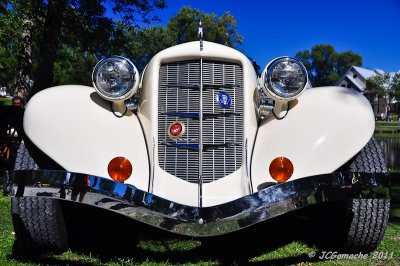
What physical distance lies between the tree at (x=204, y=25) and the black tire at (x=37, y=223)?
3477cm

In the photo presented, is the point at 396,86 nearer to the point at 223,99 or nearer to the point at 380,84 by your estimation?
the point at 380,84

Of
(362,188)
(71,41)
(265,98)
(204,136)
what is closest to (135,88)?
(204,136)

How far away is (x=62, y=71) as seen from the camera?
1625 inches

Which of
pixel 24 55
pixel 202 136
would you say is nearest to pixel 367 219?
pixel 202 136

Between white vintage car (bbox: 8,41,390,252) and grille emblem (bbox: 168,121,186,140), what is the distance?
0.04 feet

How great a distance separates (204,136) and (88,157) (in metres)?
0.84

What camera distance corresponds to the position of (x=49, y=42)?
10.3 m

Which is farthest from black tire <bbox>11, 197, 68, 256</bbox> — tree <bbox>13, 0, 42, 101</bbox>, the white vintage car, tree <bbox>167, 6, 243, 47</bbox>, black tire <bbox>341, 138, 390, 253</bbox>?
tree <bbox>167, 6, 243, 47</bbox>

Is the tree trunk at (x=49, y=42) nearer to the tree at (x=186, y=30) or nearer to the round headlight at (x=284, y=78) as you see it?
the round headlight at (x=284, y=78)

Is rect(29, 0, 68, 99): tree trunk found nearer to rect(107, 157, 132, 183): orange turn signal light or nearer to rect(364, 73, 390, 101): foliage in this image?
rect(107, 157, 132, 183): orange turn signal light

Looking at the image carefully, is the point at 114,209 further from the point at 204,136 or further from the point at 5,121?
the point at 5,121

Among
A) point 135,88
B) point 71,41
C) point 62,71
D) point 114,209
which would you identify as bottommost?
point 114,209

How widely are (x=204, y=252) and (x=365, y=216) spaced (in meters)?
1.14

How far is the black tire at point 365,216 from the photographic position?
2.94 meters
